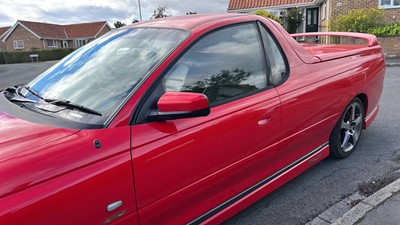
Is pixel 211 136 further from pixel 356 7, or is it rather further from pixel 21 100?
pixel 356 7

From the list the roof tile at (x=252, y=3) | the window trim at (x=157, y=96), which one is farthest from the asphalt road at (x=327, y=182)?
the roof tile at (x=252, y=3)

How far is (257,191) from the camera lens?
2.52m

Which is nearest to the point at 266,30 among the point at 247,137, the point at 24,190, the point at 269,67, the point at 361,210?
the point at 269,67

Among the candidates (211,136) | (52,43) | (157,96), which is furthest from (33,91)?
(52,43)

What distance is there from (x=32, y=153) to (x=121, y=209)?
19.8 inches

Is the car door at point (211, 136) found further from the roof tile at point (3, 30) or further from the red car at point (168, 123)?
the roof tile at point (3, 30)

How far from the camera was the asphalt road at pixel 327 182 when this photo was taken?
8.75 feet

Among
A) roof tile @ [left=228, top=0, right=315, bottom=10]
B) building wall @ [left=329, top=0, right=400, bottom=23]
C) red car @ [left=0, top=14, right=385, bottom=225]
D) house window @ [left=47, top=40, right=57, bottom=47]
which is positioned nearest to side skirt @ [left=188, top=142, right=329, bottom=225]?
red car @ [left=0, top=14, right=385, bottom=225]

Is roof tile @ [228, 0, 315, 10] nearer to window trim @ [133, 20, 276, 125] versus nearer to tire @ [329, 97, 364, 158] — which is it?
tire @ [329, 97, 364, 158]

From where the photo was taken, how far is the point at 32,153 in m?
1.51

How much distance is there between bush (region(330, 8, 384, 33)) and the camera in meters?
14.0

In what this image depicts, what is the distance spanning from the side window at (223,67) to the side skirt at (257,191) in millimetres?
727

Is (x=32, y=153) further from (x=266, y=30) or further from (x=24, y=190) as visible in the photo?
(x=266, y=30)

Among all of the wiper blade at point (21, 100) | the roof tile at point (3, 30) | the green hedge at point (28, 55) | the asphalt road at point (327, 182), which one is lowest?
the green hedge at point (28, 55)
